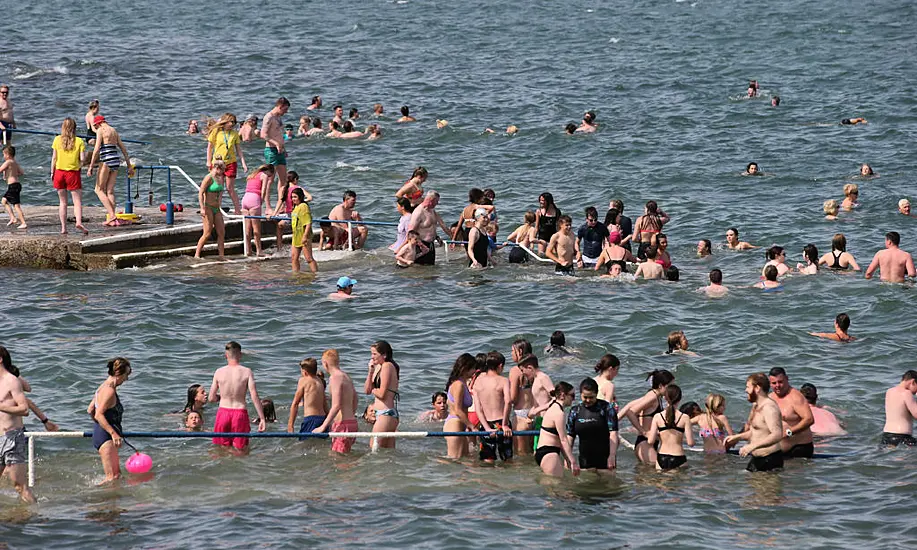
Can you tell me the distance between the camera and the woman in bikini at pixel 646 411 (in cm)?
1394

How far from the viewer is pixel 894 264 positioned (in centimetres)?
2184

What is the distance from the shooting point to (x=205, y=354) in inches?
734

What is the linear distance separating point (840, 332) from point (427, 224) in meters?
7.26

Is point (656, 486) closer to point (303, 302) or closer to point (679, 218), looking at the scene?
point (303, 302)

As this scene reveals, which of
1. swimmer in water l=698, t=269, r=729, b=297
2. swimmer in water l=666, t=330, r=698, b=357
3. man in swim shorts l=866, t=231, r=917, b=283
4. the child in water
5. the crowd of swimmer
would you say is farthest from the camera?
the child in water

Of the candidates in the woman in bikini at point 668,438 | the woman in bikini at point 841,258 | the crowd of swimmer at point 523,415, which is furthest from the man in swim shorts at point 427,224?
the woman in bikini at point 668,438

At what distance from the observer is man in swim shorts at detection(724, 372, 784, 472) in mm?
13695

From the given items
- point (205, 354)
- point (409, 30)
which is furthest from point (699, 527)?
point (409, 30)

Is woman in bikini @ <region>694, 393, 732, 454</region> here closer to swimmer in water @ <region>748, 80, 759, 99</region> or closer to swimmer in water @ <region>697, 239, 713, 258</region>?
swimmer in water @ <region>697, 239, 713, 258</region>

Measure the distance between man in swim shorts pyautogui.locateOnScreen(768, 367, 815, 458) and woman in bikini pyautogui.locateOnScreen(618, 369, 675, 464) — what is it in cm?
126

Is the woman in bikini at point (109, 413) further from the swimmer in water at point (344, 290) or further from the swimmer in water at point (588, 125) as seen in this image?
the swimmer in water at point (588, 125)

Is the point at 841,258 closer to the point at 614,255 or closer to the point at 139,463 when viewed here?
the point at 614,255

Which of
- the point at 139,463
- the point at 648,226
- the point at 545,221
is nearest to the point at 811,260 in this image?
the point at 648,226

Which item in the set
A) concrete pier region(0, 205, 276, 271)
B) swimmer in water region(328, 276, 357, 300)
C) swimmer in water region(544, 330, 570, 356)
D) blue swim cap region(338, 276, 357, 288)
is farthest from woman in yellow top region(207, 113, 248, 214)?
swimmer in water region(544, 330, 570, 356)
